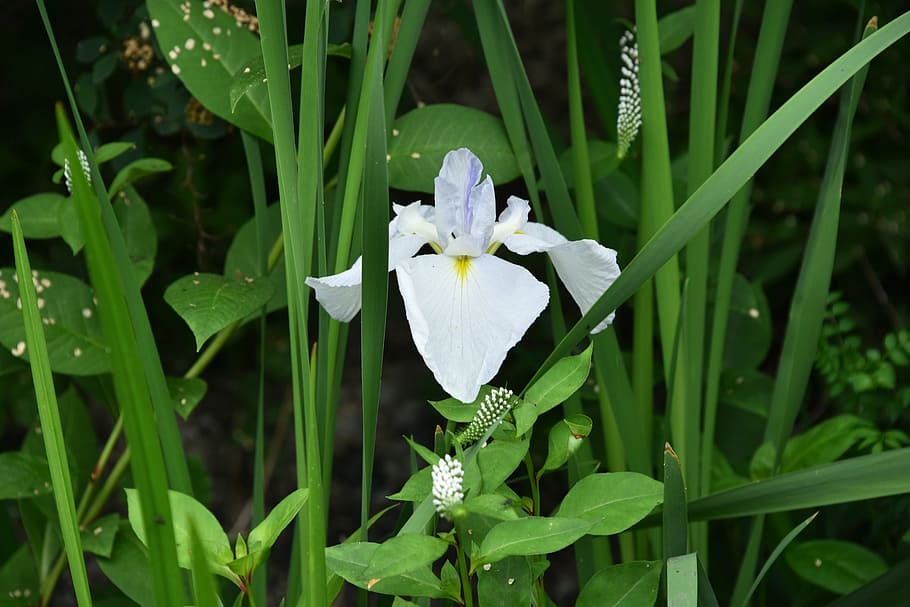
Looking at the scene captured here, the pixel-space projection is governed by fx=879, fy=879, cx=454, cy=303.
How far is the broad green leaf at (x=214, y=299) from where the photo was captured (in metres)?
0.62

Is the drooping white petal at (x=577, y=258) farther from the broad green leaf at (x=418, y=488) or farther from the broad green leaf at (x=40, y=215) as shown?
the broad green leaf at (x=40, y=215)

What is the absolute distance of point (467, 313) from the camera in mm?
512

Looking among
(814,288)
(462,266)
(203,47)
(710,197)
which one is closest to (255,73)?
(203,47)

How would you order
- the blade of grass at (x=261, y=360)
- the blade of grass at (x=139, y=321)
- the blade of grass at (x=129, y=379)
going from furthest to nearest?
the blade of grass at (x=261, y=360), the blade of grass at (x=139, y=321), the blade of grass at (x=129, y=379)

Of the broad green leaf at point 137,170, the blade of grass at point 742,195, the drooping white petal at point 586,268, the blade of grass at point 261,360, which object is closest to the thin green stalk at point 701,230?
the blade of grass at point 742,195

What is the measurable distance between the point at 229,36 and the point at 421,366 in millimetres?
777

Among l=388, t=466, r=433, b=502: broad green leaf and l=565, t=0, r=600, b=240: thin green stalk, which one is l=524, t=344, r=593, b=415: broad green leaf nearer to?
l=388, t=466, r=433, b=502: broad green leaf

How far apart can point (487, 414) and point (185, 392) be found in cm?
34

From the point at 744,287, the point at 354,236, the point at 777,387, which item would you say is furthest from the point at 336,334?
the point at 744,287

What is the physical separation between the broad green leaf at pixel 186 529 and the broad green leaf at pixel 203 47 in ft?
1.11

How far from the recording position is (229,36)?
29.7 inches

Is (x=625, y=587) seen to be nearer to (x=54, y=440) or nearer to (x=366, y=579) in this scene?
(x=366, y=579)

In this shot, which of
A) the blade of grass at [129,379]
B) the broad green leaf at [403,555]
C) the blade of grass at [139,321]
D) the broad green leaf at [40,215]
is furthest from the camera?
the broad green leaf at [40,215]

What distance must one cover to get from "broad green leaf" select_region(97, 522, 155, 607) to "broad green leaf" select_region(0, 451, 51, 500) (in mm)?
80
